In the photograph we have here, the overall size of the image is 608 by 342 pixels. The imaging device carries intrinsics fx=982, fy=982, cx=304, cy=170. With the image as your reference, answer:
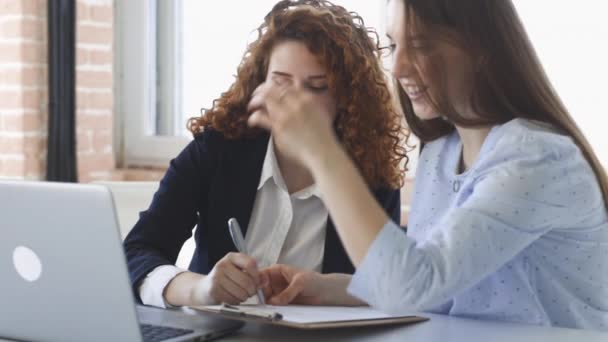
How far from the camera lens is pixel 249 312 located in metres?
1.38

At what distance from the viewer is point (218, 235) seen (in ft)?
6.28

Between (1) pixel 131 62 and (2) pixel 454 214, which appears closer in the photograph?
(2) pixel 454 214

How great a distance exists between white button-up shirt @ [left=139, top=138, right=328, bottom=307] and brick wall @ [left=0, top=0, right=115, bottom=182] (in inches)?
48.5

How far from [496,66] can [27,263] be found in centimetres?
72

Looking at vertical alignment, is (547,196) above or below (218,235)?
above

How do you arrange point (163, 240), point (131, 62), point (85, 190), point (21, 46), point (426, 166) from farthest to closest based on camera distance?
point (131, 62), point (21, 46), point (163, 240), point (426, 166), point (85, 190)

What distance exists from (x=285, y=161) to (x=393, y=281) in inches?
27.5

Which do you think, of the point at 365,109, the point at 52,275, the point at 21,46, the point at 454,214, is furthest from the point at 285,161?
the point at 21,46

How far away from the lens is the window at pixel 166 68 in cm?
311

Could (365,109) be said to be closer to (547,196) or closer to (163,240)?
(163,240)

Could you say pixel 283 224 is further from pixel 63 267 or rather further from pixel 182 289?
pixel 63 267

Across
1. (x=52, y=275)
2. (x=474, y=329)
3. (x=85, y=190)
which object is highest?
(x=85, y=190)

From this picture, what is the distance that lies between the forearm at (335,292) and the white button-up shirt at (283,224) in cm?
22

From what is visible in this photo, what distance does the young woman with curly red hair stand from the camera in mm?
1898
